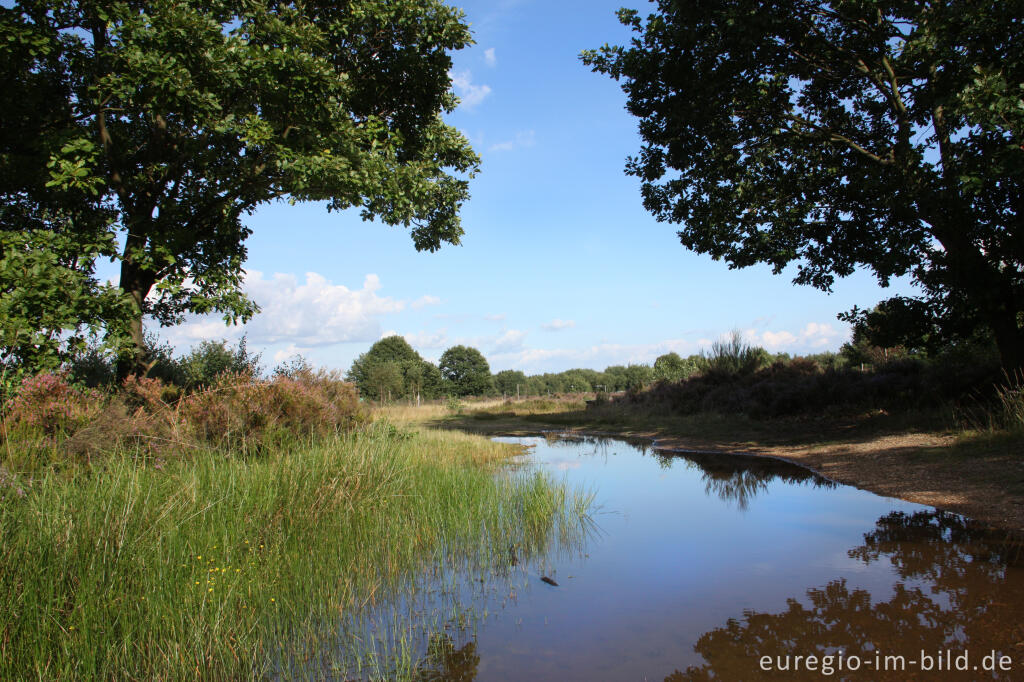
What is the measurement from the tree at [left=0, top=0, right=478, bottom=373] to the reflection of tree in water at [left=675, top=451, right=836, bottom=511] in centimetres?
770

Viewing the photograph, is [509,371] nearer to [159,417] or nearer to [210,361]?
[210,361]

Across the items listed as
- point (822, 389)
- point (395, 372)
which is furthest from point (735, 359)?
point (395, 372)

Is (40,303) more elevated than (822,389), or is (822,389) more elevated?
(40,303)

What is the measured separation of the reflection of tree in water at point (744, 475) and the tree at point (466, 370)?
70942 millimetres

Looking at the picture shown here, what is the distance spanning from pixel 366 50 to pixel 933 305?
1340cm

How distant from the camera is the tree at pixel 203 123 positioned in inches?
343

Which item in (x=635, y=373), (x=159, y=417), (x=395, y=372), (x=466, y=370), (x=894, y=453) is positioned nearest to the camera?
(x=159, y=417)

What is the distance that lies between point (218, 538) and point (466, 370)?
8001cm

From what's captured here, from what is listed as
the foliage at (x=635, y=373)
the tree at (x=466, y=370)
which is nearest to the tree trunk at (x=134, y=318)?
the tree at (x=466, y=370)

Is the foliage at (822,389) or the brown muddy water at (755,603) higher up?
the foliage at (822,389)

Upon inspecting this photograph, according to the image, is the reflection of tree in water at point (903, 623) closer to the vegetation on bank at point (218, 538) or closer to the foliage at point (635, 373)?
the vegetation on bank at point (218, 538)

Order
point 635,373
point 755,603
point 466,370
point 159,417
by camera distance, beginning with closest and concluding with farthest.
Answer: point 755,603
point 159,417
point 466,370
point 635,373

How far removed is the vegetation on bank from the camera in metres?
3.15

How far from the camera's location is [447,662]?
11.1 ft
